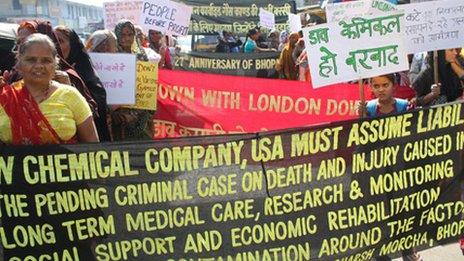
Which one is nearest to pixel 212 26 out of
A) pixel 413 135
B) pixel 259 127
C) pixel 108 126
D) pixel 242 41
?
pixel 242 41

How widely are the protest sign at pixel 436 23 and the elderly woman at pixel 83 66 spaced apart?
93.7 inches

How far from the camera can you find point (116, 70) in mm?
4531

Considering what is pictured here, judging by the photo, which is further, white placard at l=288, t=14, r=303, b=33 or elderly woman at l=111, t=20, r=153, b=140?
white placard at l=288, t=14, r=303, b=33

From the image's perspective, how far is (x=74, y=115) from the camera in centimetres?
310

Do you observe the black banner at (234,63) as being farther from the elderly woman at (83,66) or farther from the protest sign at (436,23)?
the elderly woman at (83,66)

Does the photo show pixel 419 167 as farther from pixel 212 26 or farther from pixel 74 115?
pixel 212 26

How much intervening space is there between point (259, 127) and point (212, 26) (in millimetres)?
7109

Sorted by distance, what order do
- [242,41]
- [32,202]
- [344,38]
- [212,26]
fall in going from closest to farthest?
[32,202]
[344,38]
[212,26]
[242,41]

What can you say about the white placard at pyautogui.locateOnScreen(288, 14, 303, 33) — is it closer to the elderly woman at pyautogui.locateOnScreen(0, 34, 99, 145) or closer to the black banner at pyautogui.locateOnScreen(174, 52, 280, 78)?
the black banner at pyautogui.locateOnScreen(174, 52, 280, 78)

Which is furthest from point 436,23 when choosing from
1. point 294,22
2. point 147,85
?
point 294,22

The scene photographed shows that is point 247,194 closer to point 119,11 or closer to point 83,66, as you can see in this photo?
point 83,66

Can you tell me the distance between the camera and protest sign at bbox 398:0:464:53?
4.77 m

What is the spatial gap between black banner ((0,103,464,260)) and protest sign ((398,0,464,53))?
125 centimetres

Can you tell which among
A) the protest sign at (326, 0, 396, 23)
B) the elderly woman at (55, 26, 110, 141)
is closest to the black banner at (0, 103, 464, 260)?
the protest sign at (326, 0, 396, 23)
